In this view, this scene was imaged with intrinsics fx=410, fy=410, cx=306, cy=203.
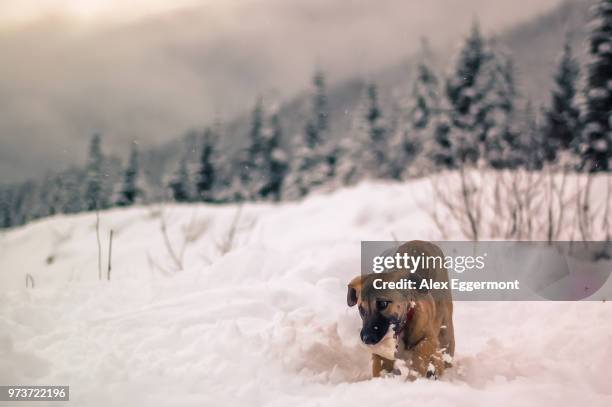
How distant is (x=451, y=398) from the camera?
1585 millimetres

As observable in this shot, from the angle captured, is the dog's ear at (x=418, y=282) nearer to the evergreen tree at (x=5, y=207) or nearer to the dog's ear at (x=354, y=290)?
the dog's ear at (x=354, y=290)

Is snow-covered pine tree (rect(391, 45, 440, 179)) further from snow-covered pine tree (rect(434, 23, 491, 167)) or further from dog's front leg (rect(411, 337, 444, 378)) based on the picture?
dog's front leg (rect(411, 337, 444, 378))

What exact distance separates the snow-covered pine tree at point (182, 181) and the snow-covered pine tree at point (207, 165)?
112cm

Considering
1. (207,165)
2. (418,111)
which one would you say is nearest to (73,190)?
(207,165)

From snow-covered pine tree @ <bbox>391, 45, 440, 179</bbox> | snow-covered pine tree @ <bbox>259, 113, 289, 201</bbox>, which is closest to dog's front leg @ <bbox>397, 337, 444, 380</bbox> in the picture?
snow-covered pine tree @ <bbox>391, 45, 440, 179</bbox>

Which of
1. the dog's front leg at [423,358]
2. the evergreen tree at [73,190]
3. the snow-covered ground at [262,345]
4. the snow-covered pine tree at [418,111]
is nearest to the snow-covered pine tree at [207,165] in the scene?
the evergreen tree at [73,190]

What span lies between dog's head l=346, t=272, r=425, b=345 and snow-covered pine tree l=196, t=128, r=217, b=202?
92.9 ft

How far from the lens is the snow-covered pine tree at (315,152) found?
28.6 m

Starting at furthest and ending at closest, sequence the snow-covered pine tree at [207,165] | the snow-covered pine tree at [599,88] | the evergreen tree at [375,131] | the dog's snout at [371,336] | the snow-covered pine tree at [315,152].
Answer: the snow-covered pine tree at [207,165] < the snow-covered pine tree at [315,152] < the evergreen tree at [375,131] < the snow-covered pine tree at [599,88] < the dog's snout at [371,336]

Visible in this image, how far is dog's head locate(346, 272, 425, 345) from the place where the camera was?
165 centimetres

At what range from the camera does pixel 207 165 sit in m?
29.8

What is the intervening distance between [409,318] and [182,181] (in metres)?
29.9

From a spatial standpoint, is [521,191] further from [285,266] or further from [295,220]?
[295,220]

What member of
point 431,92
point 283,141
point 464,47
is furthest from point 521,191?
point 283,141
